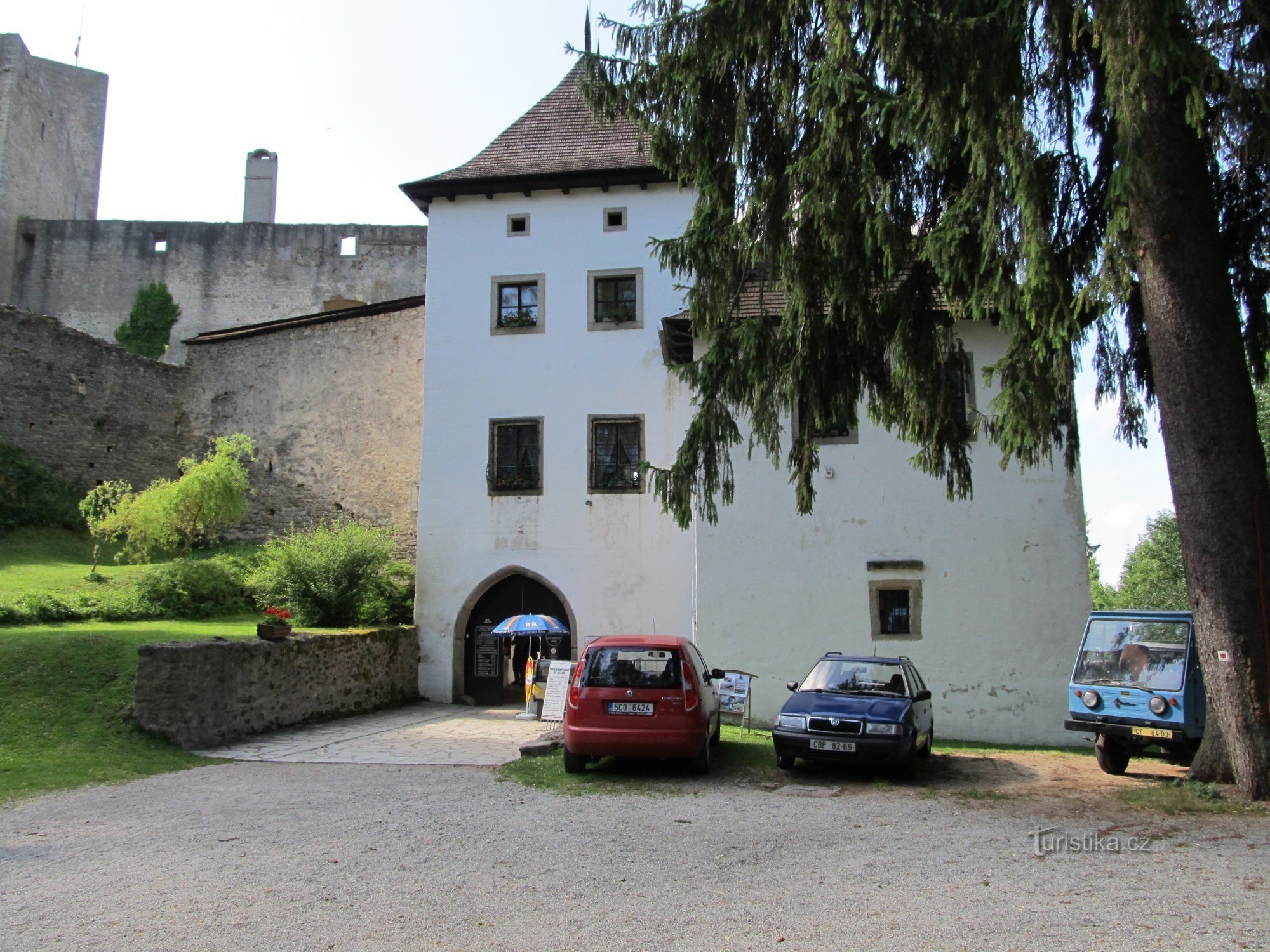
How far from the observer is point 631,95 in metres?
9.74

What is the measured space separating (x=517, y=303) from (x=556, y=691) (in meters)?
9.12

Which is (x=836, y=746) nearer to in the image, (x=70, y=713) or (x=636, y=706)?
(x=636, y=706)

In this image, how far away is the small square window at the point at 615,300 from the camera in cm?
1900

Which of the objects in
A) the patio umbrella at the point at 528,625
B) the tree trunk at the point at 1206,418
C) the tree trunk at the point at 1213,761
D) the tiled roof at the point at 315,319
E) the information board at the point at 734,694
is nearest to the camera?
the tree trunk at the point at 1206,418

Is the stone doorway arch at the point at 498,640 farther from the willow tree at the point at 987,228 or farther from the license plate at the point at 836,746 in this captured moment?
the license plate at the point at 836,746

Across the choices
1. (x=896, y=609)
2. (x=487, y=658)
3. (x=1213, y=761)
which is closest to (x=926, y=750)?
(x=1213, y=761)

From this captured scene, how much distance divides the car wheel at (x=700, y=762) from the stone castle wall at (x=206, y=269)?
28187 mm

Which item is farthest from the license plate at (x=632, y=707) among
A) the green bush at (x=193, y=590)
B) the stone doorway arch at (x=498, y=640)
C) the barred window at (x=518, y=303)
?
the barred window at (x=518, y=303)

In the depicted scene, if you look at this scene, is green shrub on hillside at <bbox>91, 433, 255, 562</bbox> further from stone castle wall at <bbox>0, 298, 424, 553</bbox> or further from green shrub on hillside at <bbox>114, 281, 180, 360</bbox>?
green shrub on hillside at <bbox>114, 281, 180, 360</bbox>

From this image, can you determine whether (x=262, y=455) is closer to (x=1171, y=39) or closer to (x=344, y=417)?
(x=344, y=417)

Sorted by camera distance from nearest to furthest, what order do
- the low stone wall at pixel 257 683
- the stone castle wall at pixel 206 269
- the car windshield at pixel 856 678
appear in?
the car windshield at pixel 856 678
the low stone wall at pixel 257 683
the stone castle wall at pixel 206 269

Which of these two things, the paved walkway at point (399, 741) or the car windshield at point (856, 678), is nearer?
the car windshield at point (856, 678)

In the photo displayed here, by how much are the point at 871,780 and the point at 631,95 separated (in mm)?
7394

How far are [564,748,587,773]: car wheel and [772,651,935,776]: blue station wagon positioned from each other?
200cm
